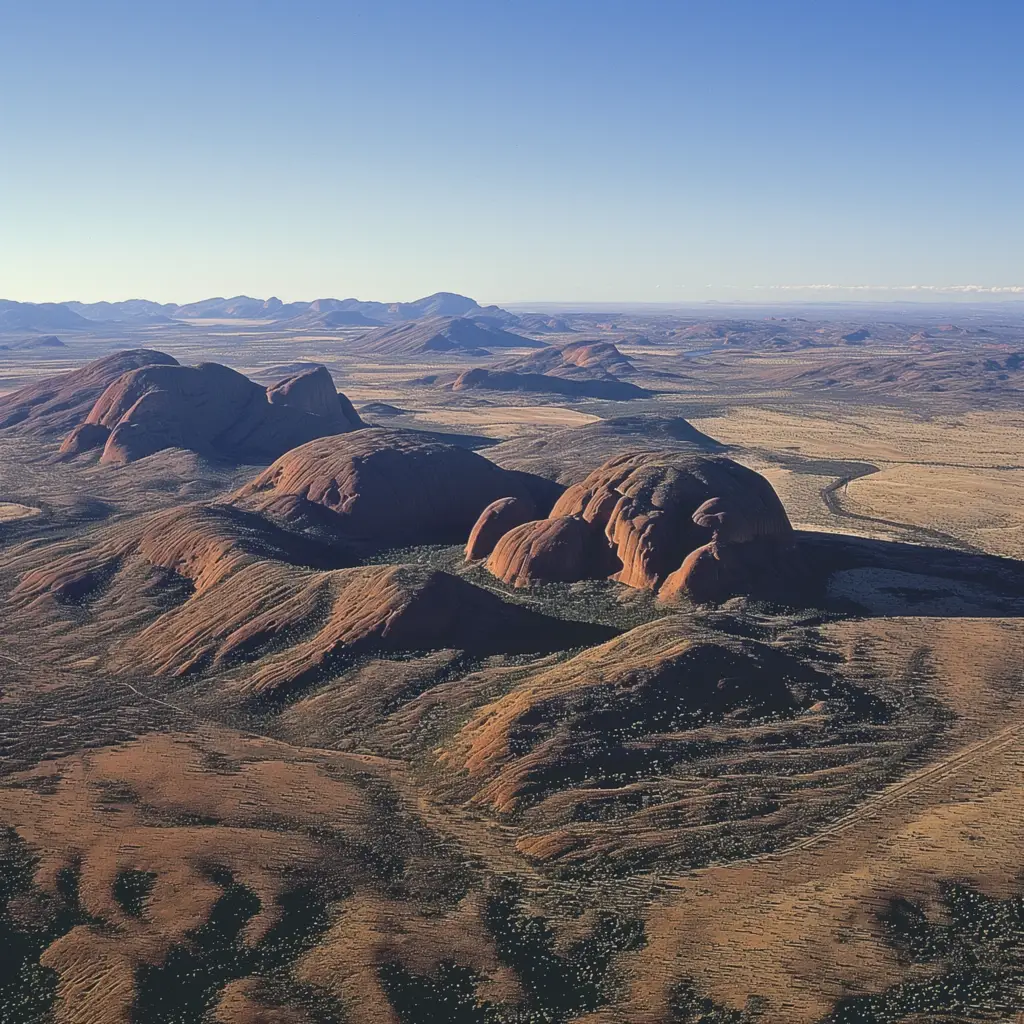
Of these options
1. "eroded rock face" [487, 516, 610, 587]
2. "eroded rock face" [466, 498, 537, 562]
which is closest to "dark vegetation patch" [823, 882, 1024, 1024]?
"eroded rock face" [487, 516, 610, 587]

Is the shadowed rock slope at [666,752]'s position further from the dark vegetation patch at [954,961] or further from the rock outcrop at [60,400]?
the rock outcrop at [60,400]

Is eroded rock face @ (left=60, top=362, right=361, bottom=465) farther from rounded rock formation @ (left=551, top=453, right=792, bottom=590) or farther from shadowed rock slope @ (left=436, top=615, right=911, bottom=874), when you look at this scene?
shadowed rock slope @ (left=436, top=615, right=911, bottom=874)

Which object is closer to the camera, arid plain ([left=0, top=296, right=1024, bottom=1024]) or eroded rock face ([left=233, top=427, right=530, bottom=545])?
arid plain ([left=0, top=296, right=1024, bottom=1024])

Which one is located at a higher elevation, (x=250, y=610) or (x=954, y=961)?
(x=250, y=610)

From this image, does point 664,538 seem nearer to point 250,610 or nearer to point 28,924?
point 250,610

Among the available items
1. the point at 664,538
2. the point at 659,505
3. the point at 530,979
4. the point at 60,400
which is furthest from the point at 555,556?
the point at 60,400

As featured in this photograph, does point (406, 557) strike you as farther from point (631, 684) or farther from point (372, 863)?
point (372, 863)

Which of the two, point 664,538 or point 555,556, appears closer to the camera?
point 664,538

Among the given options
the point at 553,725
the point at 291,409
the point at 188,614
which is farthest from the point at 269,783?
the point at 291,409
